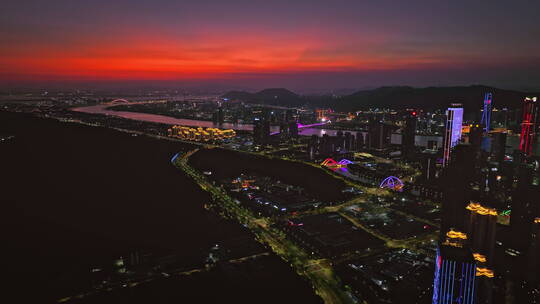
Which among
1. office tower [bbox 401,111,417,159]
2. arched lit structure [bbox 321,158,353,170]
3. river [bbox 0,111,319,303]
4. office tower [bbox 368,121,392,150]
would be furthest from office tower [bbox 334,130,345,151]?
river [bbox 0,111,319,303]

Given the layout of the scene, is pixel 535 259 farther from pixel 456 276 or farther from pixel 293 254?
pixel 293 254

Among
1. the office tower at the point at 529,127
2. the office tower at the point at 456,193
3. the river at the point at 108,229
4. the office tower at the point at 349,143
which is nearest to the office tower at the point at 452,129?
the office tower at the point at 529,127

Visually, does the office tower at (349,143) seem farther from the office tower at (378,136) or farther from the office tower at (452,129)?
the office tower at (452,129)

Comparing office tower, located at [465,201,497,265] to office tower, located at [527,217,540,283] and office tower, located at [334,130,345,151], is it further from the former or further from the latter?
office tower, located at [334,130,345,151]

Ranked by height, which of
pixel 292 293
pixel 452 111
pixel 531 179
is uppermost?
pixel 452 111

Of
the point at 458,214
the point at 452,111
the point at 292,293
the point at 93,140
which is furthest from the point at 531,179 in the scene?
the point at 93,140

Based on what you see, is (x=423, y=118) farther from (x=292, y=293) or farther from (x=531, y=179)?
(x=292, y=293)
